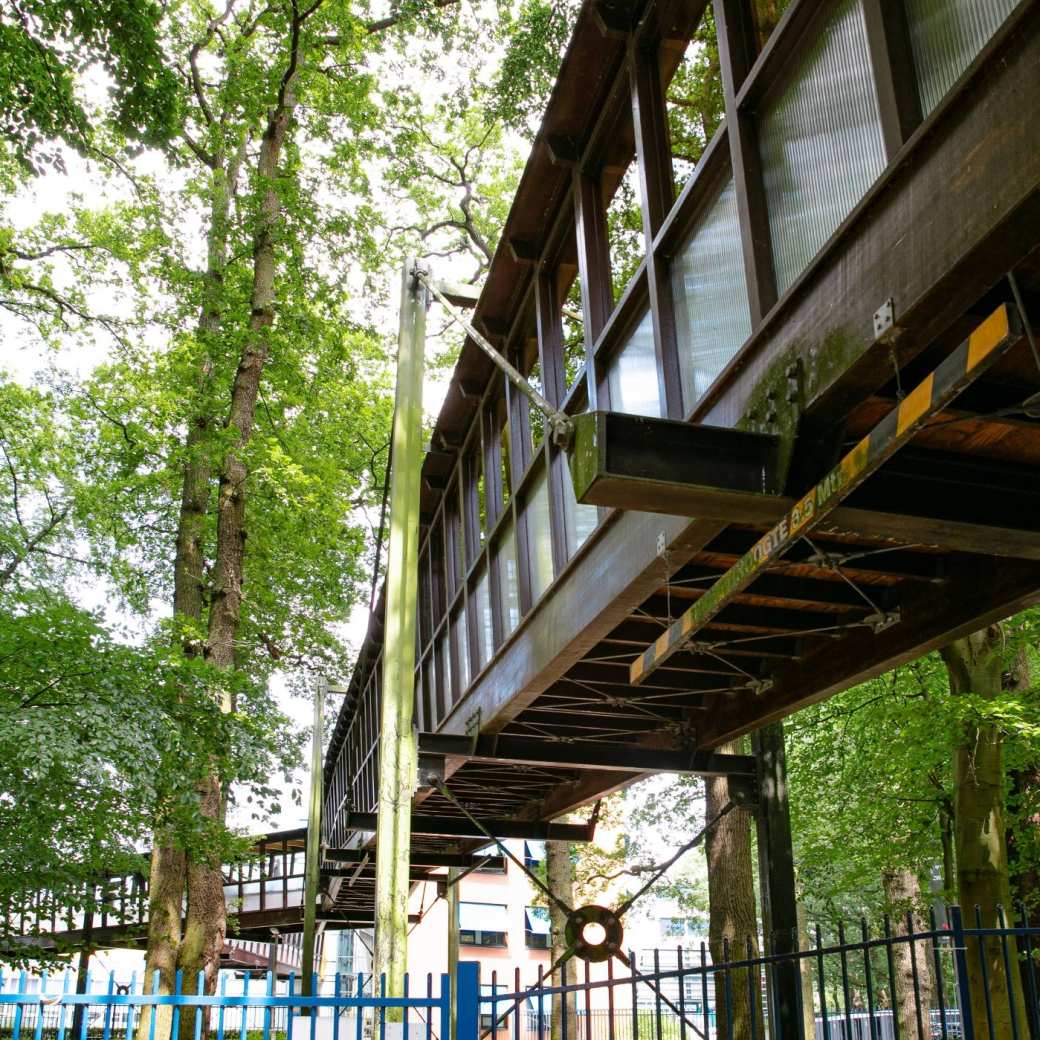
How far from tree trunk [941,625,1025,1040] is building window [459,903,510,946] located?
3581 centimetres

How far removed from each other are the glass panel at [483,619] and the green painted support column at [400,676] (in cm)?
343

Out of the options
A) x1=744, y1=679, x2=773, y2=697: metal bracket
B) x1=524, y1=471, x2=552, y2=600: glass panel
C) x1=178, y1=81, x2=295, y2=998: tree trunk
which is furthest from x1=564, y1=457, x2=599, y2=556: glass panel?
x1=178, y1=81, x2=295, y2=998: tree trunk

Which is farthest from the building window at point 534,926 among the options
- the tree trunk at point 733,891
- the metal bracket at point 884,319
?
the metal bracket at point 884,319

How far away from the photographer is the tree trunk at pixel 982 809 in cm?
1351

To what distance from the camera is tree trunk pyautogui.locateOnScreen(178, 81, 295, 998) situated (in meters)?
16.2

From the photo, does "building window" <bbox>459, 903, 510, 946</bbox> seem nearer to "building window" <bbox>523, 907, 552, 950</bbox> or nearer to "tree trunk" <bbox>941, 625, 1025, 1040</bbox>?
"building window" <bbox>523, 907, 552, 950</bbox>

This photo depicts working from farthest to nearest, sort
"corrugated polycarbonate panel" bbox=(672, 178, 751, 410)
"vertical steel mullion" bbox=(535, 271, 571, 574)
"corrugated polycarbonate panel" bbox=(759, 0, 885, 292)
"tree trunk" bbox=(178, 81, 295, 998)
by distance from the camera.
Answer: "tree trunk" bbox=(178, 81, 295, 998), "vertical steel mullion" bbox=(535, 271, 571, 574), "corrugated polycarbonate panel" bbox=(672, 178, 751, 410), "corrugated polycarbonate panel" bbox=(759, 0, 885, 292)

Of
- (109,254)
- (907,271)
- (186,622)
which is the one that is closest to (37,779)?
(186,622)

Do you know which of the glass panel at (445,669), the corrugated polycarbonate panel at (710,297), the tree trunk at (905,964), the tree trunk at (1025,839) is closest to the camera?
the corrugated polycarbonate panel at (710,297)

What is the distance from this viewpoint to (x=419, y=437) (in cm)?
792

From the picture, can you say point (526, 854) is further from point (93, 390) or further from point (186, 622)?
point (186, 622)

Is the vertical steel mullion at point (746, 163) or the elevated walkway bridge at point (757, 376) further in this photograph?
the vertical steel mullion at point (746, 163)

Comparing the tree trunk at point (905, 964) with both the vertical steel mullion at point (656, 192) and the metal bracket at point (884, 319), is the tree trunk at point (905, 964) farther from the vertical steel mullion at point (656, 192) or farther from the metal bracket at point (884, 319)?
the metal bracket at point (884, 319)

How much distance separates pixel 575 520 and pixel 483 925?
144 feet
